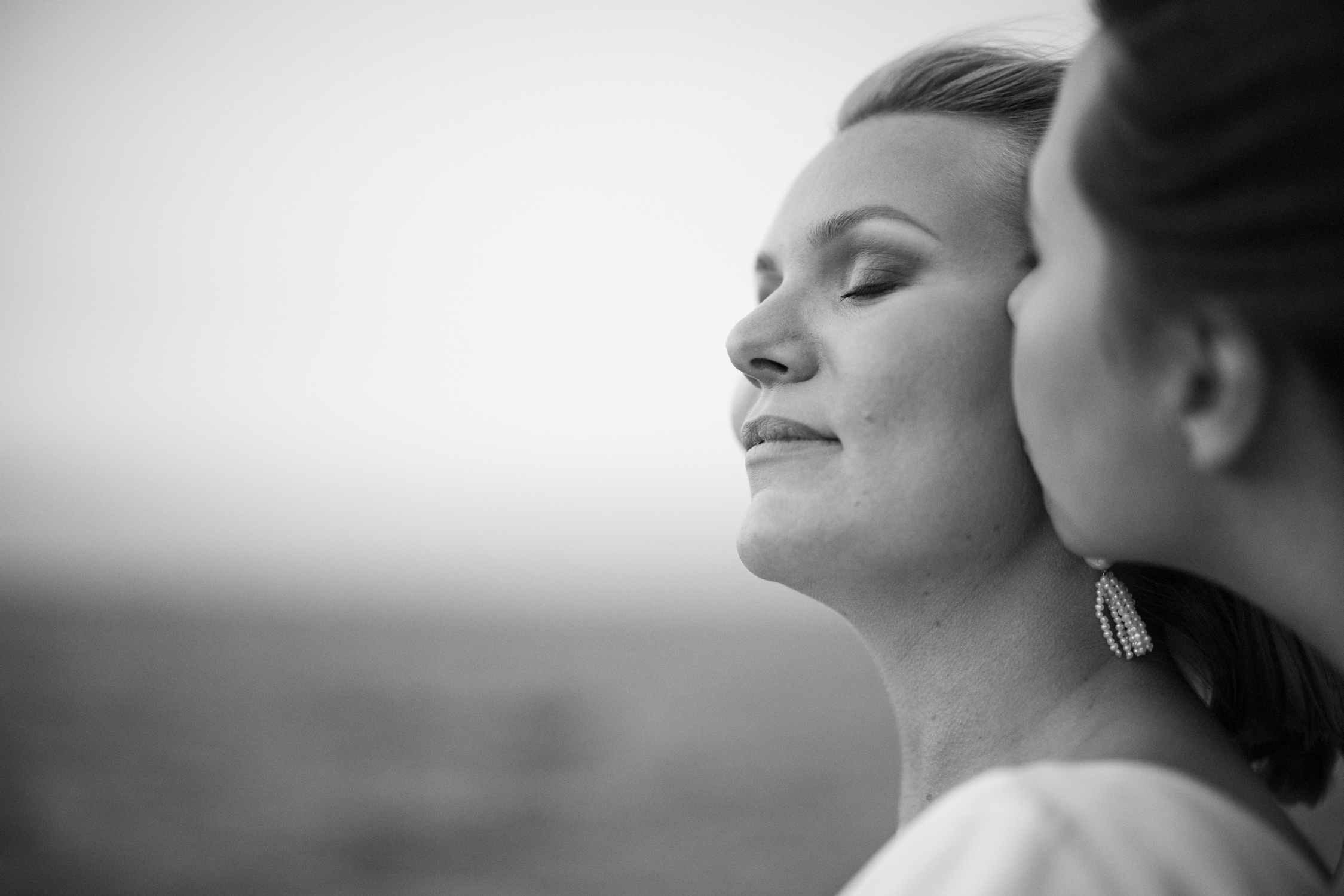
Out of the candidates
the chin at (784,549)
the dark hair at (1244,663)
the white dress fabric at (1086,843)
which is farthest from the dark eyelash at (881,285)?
the white dress fabric at (1086,843)

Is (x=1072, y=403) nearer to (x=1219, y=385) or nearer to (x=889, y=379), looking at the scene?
(x=1219, y=385)

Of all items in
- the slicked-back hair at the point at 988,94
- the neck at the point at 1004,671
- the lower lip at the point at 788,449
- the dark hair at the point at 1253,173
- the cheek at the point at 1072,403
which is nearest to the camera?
the dark hair at the point at 1253,173

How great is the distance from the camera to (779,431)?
179cm

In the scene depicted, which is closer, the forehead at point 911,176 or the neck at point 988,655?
the neck at point 988,655

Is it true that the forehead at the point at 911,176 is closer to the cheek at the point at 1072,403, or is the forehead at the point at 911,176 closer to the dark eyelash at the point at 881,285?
the dark eyelash at the point at 881,285

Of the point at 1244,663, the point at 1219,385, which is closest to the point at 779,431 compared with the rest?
the point at 1219,385

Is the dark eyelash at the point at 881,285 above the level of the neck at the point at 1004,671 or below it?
above

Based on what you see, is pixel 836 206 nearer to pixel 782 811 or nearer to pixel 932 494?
pixel 932 494

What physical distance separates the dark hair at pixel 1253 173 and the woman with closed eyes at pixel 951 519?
647 mm

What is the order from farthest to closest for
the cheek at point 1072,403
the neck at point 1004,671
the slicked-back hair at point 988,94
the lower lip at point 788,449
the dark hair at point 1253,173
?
the slicked-back hair at point 988,94 → the lower lip at point 788,449 → the neck at point 1004,671 → the cheek at point 1072,403 → the dark hair at point 1253,173

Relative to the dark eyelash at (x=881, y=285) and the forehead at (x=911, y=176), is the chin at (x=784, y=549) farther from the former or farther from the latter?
the forehead at (x=911, y=176)

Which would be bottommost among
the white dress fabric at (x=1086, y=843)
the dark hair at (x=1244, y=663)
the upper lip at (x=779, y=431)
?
the dark hair at (x=1244, y=663)

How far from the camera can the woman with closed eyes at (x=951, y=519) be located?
1.64 metres

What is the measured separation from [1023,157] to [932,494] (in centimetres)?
72
